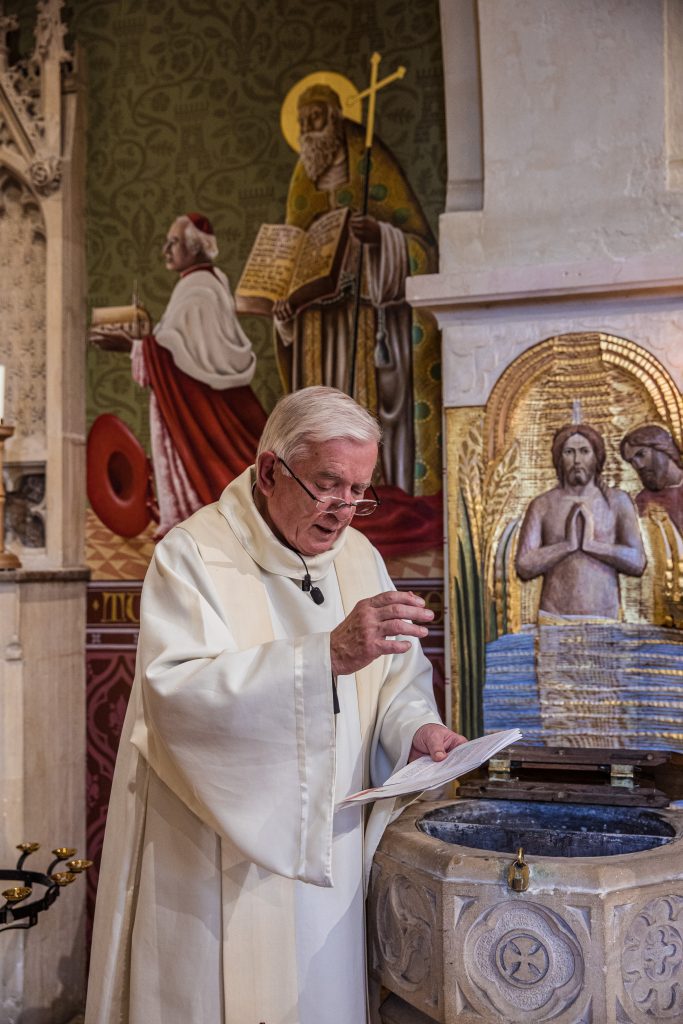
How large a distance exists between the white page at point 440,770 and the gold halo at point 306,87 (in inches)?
109

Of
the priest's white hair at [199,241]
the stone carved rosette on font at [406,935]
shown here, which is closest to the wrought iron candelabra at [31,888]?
the stone carved rosette on font at [406,935]

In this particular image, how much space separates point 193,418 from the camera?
4.40 meters

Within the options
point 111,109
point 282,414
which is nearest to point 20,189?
→ point 111,109

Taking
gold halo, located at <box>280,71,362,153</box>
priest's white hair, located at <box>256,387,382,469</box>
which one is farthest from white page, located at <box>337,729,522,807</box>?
gold halo, located at <box>280,71,362,153</box>

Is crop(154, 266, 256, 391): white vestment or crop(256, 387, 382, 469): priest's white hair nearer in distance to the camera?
crop(256, 387, 382, 469): priest's white hair

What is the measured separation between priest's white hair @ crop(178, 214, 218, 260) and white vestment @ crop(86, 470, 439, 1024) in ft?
6.44

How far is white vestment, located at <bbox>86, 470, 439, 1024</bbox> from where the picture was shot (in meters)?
2.23

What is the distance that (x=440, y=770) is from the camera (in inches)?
91.2

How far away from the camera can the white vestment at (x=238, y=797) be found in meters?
2.23

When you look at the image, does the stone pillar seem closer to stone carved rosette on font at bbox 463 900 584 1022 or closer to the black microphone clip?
the black microphone clip

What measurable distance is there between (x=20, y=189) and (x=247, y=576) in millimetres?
2702

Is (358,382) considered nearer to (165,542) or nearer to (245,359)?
(245,359)

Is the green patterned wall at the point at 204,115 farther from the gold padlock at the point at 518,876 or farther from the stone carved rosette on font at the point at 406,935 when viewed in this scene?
the gold padlock at the point at 518,876

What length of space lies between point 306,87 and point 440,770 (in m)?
3.03
